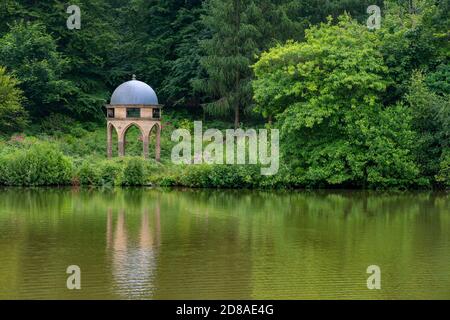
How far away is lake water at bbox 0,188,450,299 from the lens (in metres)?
13.4

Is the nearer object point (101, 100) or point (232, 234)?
point (232, 234)

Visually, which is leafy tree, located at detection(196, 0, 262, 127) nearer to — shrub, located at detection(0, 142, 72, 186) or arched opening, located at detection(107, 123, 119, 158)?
arched opening, located at detection(107, 123, 119, 158)

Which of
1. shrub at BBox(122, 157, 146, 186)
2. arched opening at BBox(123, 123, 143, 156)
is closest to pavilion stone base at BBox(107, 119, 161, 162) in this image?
arched opening at BBox(123, 123, 143, 156)

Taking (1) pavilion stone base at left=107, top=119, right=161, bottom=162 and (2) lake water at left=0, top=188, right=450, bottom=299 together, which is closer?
(2) lake water at left=0, top=188, right=450, bottom=299

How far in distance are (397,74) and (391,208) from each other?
9.74m

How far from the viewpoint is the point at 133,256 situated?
1614cm

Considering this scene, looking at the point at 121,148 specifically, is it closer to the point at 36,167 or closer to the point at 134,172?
the point at 134,172

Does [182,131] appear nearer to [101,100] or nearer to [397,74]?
[101,100]

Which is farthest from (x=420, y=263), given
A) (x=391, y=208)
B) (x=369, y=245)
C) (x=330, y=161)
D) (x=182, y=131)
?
(x=182, y=131)

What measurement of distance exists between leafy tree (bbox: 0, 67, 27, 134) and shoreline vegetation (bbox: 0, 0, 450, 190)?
6cm

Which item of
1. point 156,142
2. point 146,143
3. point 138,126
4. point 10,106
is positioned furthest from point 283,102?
point 10,106

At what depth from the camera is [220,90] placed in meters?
40.2

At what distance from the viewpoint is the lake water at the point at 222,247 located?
13.4 meters

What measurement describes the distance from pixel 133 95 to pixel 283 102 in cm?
663
